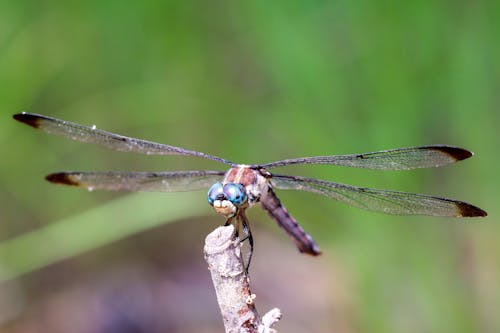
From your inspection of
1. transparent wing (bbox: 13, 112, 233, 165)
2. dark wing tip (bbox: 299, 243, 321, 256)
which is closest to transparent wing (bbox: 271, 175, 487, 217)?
dark wing tip (bbox: 299, 243, 321, 256)

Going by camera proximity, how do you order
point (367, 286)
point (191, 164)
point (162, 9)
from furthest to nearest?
point (191, 164) → point (162, 9) → point (367, 286)

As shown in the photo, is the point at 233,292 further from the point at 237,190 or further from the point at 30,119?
the point at 30,119

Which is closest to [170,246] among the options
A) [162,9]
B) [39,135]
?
[39,135]

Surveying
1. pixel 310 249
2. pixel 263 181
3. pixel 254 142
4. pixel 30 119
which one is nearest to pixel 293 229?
pixel 310 249

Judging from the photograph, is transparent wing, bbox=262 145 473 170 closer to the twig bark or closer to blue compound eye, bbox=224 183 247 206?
blue compound eye, bbox=224 183 247 206

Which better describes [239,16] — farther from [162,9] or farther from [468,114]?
[468,114]
